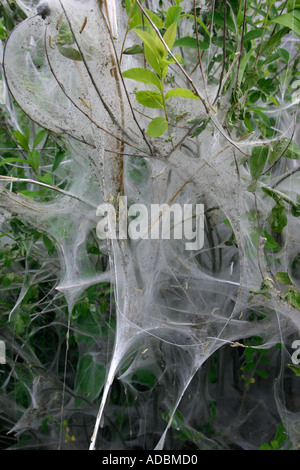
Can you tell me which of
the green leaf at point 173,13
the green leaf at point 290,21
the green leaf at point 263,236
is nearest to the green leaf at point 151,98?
the green leaf at point 173,13

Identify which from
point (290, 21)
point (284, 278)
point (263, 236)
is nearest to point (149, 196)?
point (263, 236)

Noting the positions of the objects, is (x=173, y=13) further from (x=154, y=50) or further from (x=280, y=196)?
(x=280, y=196)

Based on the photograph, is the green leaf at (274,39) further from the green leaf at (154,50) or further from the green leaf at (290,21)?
the green leaf at (154,50)

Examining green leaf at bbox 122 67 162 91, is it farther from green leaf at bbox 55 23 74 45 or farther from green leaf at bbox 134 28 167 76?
green leaf at bbox 55 23 74 45

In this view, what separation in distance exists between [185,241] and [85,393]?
1.02 m

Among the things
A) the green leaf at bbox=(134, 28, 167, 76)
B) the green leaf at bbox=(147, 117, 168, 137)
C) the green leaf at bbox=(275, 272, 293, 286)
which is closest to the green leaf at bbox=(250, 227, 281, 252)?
the green leaf at bbox=(275, 272, 293, 286)

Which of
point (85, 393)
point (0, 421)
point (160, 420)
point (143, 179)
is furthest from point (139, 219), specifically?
point (0, 421)

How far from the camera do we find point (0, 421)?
2.51 m

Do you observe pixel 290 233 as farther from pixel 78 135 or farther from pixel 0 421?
pixel 0 421

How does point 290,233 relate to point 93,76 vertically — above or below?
below

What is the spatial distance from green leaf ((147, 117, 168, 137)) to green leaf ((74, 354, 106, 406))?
1.33 metres

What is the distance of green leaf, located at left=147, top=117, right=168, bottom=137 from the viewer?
1079 millimetres

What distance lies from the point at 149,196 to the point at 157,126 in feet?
1.63

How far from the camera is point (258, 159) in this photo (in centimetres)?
122
